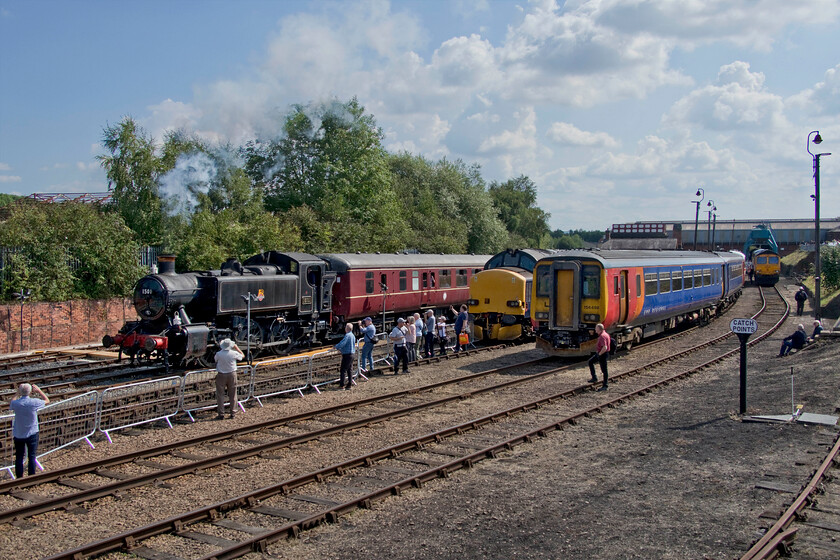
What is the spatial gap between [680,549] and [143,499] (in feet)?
21.0

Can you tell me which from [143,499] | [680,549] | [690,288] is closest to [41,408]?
[143,499]

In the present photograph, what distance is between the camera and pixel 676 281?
2452 centimetres

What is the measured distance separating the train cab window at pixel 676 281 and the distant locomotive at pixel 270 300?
9398 mm

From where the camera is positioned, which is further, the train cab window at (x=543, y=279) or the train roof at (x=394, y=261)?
the train roof at (x=394, y=261)

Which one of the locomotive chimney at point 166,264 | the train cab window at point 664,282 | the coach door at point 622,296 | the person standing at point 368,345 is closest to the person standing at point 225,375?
the person standing at point 368,345

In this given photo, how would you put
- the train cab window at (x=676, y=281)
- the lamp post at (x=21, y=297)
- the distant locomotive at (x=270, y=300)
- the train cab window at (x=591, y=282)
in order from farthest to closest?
1. the lamp post at (x=21, y=297)
2. the train cab window at (x=676, y=281)
3. the train cab window at (x=591, y=282)
4. the distant locomotive at (x=270, y=300)

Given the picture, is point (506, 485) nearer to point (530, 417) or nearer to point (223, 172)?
point (530, 417)

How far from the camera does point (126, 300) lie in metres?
27.9

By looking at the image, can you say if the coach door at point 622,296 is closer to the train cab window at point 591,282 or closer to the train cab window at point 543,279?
the train cab window at point 591,282

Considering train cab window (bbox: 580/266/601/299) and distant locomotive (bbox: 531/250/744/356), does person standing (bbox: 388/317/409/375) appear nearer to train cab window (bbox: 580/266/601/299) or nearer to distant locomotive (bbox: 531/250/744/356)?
distant locomotive (bbox: 531/250/744/356)

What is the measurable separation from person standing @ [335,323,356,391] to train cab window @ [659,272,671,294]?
454 inches

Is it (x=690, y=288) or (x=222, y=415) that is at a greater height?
(x=690, y=288)

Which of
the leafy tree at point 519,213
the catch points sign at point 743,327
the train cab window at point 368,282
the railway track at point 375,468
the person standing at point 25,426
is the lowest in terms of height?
the railway track at point 375,468

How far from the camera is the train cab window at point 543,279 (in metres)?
19.8
